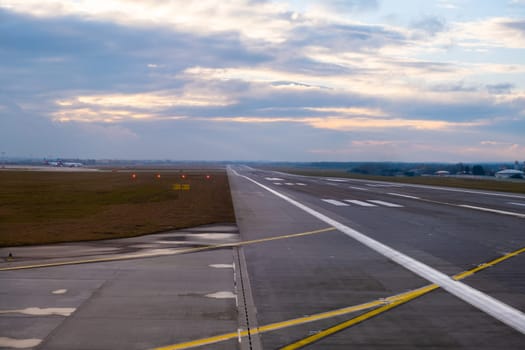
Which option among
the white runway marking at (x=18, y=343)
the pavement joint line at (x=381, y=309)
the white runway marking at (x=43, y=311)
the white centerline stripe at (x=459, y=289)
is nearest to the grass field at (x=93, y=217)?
the white runway marking at (x=43, y=311)

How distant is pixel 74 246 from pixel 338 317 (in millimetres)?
9938

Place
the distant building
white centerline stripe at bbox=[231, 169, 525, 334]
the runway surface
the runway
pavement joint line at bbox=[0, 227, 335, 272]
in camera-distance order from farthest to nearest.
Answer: the distant building
pavement joint line at bbox=[0, 227, 335, 272]
white centerline stripe at bbox=[231, 169, 525, 334]
the runway
the runway surface

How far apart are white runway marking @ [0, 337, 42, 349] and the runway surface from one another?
3 centimetres

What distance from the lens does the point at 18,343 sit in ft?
24.0

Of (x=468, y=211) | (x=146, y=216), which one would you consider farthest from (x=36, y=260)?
(x=468, y=211)

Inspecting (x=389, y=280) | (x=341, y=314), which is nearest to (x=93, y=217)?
(x=389, y=280)

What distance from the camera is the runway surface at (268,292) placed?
25.2 feet

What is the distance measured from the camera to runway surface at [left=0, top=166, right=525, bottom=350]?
7.70 m

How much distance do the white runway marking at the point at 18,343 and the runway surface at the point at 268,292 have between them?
28mm

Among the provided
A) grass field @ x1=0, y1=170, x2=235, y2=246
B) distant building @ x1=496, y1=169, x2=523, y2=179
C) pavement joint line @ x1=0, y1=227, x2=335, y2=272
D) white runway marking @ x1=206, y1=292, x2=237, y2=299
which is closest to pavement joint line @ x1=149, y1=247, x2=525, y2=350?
white runway marking @ x1=206, y1=292, x2=237, y2=299

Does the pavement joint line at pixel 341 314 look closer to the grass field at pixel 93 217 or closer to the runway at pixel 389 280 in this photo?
the runway at pixel 389 280

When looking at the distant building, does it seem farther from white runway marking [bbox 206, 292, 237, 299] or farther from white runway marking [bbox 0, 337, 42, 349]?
white runway marking [bbox 0, 337, 42, 349]

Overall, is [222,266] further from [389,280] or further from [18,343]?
[18,343]

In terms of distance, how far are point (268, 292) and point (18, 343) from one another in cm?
470
